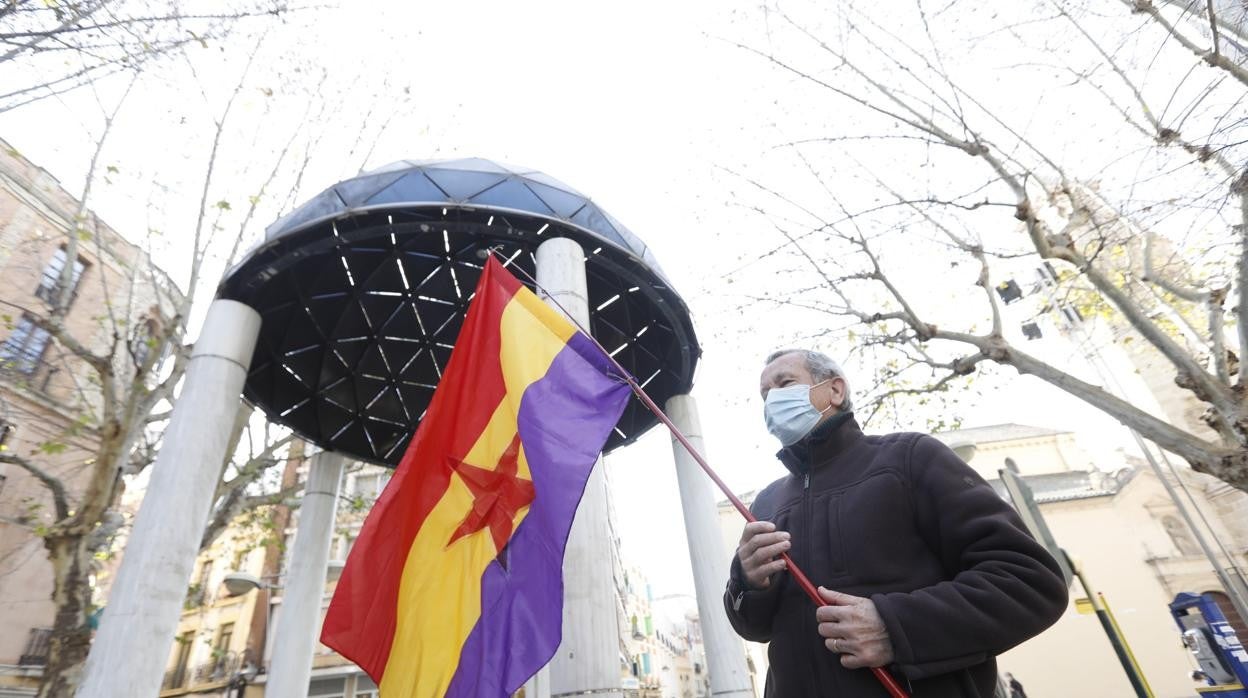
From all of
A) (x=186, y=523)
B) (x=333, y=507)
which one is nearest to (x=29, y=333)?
(x=333, y=507)

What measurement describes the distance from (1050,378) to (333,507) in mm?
11500

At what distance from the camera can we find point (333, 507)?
964 centimetres

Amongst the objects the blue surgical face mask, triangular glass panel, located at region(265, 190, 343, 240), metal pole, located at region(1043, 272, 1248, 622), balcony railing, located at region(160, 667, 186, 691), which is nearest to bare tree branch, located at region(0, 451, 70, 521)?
triangular glass panel, located at region(265, 190, 343, 240)

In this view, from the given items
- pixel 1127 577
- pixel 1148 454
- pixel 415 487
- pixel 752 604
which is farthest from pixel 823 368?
pixel 1127 577

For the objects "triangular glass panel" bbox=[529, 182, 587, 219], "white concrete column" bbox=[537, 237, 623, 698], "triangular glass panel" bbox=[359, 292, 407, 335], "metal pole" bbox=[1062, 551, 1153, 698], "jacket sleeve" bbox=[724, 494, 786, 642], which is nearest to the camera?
"jacket sleeve" bbox=[724, 494, 786, 642]

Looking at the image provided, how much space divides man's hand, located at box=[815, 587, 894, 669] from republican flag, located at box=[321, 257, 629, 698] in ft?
4.64

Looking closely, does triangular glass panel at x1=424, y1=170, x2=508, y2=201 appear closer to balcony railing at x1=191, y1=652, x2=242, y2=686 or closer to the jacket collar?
the jacket collar

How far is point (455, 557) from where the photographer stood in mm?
3268

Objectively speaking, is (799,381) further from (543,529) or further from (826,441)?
(543,529)

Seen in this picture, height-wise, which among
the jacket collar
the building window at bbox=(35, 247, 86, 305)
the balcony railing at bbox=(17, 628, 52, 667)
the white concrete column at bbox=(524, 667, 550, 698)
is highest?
the building window at bbox=(35, 247, 86, 305)

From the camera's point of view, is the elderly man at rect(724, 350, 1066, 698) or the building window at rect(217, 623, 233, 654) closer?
the elderly man at rect(724, 350, 1066, 698)

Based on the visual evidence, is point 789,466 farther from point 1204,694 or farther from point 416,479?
point 1204,694

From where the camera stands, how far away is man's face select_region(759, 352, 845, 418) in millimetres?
2441

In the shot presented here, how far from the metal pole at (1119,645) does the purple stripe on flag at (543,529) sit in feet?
17.9
